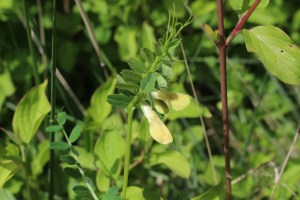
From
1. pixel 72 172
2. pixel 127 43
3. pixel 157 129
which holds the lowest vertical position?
pixel 127 43

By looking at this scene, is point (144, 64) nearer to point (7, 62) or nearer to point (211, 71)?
point (7, 62)

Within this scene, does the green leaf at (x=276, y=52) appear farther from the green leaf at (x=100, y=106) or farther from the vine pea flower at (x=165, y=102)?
the green leaf at (x=100, y=106)

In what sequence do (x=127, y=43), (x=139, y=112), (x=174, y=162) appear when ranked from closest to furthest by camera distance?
(x=174, y=162) → (x=139, y=112) → (x=127, y=43)

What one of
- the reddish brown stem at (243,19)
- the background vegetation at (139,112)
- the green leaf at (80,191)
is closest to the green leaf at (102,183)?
the background vegetation at (139,112)

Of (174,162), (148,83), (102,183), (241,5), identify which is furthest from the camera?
(174,162)

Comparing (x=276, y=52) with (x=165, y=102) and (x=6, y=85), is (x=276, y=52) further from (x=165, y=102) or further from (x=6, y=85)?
(x=6, y=85)

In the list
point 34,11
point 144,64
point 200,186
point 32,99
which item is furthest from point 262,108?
point 144,64

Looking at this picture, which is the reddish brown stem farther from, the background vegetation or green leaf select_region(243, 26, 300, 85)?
the background vegetation

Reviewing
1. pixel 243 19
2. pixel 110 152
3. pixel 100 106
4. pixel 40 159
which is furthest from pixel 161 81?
pixel 40 159
